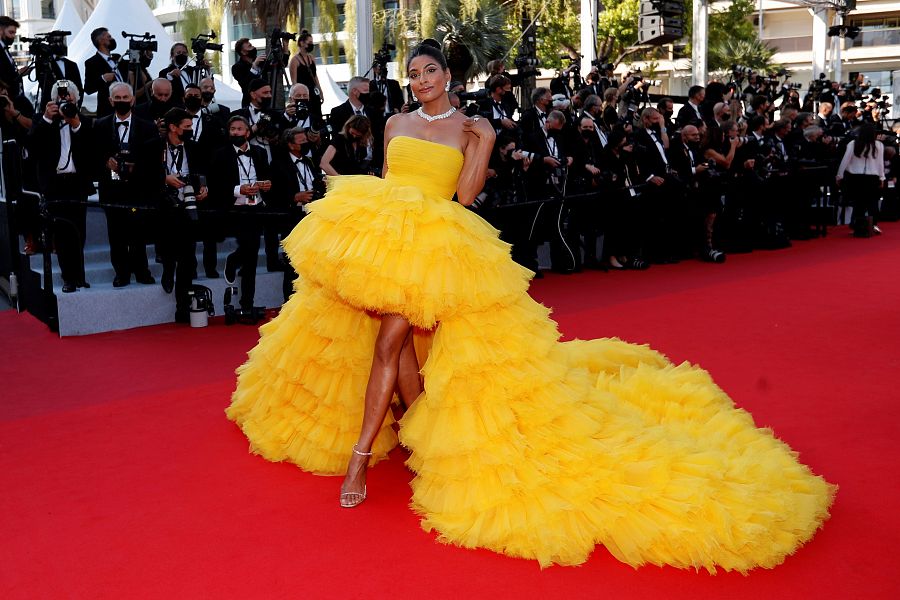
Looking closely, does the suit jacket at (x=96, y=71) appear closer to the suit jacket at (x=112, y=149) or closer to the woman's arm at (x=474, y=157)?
the suit jacket at (x=112, y=149)

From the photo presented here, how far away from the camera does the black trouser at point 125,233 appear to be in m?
7.18

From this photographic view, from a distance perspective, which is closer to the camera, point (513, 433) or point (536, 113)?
point (513, 433)

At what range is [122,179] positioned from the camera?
718 cm

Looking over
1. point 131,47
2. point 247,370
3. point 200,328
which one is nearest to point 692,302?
point 200,328

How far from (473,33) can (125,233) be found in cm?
2556

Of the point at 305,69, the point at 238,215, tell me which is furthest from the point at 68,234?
the point at 305,69

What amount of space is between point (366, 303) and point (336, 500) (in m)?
0.82

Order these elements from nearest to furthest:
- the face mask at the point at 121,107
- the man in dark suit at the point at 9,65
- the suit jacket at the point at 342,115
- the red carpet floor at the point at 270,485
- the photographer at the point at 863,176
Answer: the red carpet floor at the point at 270,485 → the face mask at the point at 121,107 → the suit jacket at the point at 342,115 → the man in dark suit at the point at 9,65 → the photographer at the point at 863,176

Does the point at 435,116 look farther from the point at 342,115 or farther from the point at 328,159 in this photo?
the point at 342,115

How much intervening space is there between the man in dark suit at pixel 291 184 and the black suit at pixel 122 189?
1.03 metres

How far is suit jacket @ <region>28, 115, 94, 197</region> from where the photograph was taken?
7199 mm

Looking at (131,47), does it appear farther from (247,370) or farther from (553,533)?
(553,533)

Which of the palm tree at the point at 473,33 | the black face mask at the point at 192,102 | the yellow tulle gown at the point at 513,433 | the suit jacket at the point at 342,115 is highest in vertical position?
the palm tree at the point at 473,33

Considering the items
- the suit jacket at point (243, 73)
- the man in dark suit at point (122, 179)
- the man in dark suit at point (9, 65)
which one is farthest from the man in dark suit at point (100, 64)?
the man in dark suit at point (122, 179)
